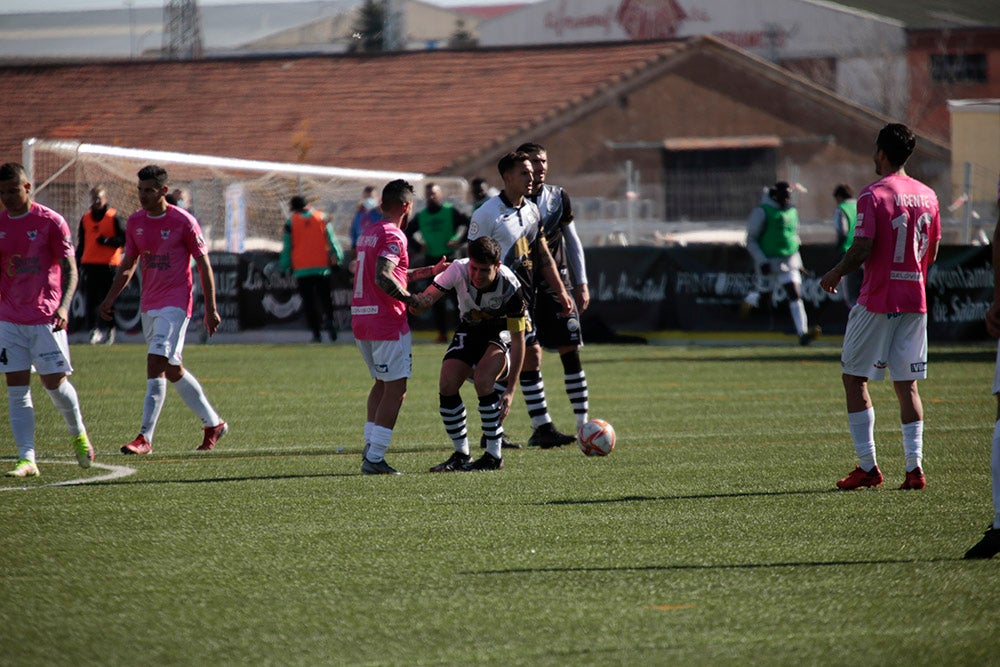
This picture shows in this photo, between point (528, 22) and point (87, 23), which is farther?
point (528, 22)

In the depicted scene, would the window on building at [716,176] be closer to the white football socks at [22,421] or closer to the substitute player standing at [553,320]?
the substitute player standing at [553,320]

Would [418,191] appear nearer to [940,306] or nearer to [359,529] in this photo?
[940,306]

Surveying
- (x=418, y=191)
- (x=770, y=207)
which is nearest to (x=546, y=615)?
(x=770, y=207)

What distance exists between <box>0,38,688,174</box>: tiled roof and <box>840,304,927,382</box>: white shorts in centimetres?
3274

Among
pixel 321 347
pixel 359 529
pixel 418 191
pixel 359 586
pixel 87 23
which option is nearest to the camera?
pixel 359 586

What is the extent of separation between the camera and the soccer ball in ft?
33.2

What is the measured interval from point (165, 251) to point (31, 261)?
1.42 metres

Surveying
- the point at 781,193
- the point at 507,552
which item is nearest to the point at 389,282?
the point at 507,552

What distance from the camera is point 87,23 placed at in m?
50.5

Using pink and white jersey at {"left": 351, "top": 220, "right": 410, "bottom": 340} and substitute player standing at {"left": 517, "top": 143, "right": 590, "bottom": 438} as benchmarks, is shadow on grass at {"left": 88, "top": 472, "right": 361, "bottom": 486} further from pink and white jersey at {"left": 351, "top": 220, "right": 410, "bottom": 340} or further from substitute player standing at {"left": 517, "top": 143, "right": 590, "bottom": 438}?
substitute player standing at {"left": 517, "top": 143, "right": 590, "bottom": 438}

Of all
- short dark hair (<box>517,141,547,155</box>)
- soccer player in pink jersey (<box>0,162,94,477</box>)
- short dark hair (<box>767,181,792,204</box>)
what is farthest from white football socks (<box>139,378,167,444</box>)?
short dark hair (<box>767,181,792,204</box>)

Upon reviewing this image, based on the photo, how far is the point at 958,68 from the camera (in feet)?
188

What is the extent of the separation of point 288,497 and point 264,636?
10.7 feet

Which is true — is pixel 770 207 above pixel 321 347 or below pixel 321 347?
above
